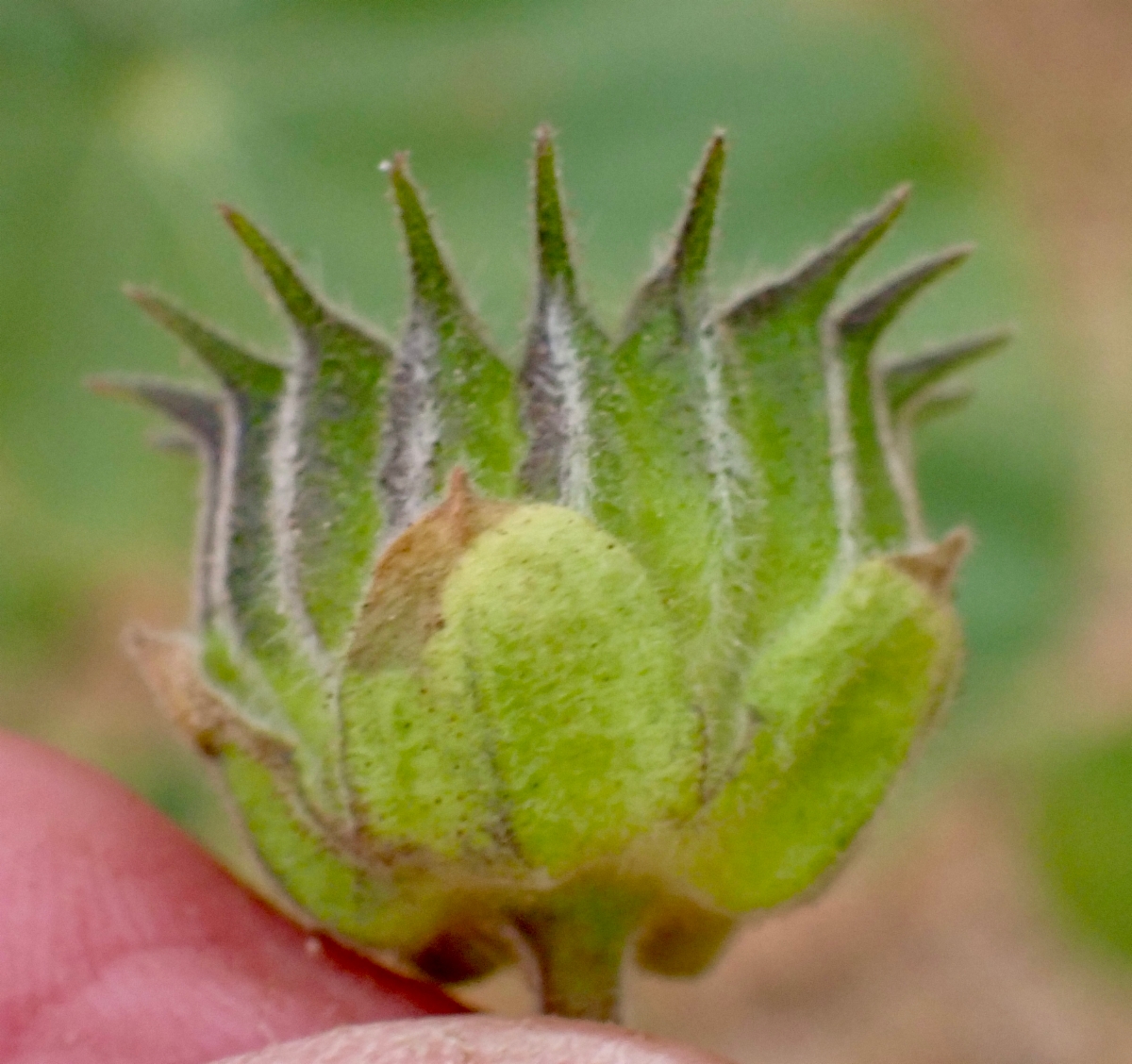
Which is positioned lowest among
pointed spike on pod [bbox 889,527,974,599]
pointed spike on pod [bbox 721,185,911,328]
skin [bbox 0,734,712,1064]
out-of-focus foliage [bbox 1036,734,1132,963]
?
out-of-focus foliage [bbox 1036,734,1132,963]

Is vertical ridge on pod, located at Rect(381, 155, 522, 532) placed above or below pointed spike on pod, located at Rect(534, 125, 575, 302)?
below

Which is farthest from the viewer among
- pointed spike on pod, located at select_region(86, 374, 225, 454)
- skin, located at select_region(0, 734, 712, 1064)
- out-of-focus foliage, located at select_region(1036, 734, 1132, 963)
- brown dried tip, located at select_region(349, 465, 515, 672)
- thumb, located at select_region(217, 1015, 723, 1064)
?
out-of-focus foliage, located at select_region(1036, 734, 1132, 963)

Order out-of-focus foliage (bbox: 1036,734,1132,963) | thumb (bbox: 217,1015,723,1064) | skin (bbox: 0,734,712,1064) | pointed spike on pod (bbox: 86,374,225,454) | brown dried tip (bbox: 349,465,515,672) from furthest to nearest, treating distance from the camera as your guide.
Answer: out-of-focus foliage (bbox: 1036,734,1132,963) → skin (bbox: 0,734,712,1064) → pointed spike on pod (bbox: 86,374,225,454) → thumb (bbox: 217,1015,723,1064) → brown dried tip (bbox: 349,465,515,672)

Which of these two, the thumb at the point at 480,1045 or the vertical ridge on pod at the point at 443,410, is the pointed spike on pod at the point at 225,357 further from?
Result: the thumb at the point at 480,1045

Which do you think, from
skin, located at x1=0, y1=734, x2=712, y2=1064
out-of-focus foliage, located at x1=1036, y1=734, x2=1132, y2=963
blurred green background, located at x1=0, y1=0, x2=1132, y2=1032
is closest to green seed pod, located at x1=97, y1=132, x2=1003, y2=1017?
skin, located at x1=0, y1=734, x2=712, y2=1064

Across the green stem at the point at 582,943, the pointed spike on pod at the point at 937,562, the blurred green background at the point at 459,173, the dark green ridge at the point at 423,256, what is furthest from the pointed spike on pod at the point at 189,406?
the blurred green background at the point at 459,173

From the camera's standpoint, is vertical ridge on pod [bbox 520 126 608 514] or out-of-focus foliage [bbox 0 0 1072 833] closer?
vertical ridge on pod [bbox 520 126 608 514]

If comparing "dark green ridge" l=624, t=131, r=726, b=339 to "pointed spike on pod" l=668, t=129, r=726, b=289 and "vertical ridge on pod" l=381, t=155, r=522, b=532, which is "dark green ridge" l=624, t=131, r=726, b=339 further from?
"vertical ridge on pod" l=381, t=155, r=522, b=532
